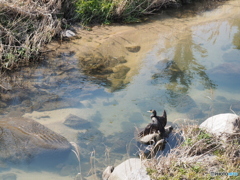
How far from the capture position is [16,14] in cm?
1023

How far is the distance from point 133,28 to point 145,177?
24.6 feet

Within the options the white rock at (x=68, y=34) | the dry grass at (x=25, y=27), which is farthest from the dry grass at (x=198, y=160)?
the white rock at (x=68, y=34)

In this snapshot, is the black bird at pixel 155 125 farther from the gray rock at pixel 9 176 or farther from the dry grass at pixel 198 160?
the gray rock at pixel 9 176

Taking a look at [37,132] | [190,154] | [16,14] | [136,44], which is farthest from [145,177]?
[16,14]

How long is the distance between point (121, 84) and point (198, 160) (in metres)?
3.71

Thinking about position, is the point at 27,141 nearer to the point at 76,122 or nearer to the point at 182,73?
the point at 76,122

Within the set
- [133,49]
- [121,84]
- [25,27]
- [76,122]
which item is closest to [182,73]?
[121,84]

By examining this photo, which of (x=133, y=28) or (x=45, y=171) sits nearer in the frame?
(x=45, y=171)

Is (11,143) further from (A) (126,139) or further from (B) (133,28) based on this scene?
(B) (133,28)

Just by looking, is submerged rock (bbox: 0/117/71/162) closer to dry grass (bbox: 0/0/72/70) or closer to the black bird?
the black bird

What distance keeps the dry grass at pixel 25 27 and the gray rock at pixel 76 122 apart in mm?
2909

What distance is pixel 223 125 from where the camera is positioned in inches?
232

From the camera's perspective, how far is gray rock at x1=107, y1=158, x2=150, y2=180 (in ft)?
16.2

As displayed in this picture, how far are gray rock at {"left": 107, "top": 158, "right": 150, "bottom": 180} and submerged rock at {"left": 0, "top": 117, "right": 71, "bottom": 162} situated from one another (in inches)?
48.1
